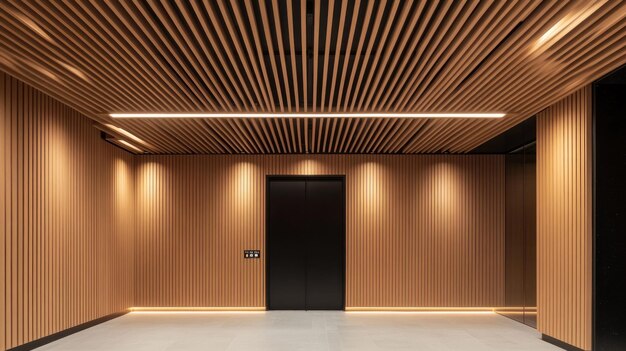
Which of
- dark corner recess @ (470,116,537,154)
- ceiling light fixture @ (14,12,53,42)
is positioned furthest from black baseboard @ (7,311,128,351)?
dark corner recess @ (470,116,537,154)

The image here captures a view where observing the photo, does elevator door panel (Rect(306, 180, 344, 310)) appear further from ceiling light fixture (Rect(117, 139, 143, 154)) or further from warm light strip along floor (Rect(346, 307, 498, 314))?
ceiling light fixture (Rect(117, 139, 143, 154))

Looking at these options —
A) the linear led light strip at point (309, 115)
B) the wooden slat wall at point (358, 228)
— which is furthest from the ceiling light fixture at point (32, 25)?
the wooden slat wall at point (358, 228)

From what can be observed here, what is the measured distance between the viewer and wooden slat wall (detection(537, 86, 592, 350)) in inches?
245

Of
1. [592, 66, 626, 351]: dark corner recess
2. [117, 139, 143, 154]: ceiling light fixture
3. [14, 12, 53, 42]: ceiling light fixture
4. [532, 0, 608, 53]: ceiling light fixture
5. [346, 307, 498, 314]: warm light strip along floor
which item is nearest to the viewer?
[532, 0, 608, 53]: ceiling light fixture

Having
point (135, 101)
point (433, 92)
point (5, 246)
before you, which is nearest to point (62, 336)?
point (5, 246)

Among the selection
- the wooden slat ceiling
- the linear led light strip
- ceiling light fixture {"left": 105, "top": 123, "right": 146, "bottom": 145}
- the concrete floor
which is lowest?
the concrete floor

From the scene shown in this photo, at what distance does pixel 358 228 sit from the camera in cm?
1076

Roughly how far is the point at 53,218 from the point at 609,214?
766cm

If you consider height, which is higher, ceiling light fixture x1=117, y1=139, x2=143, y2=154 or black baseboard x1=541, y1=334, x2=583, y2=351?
ceiling light fixture x1=117, y1=139, x2=143, y2=154

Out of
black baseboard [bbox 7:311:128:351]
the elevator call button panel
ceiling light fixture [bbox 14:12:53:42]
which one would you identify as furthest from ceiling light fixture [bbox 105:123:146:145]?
ceiling light fixture [bbox 14:12:53:42]

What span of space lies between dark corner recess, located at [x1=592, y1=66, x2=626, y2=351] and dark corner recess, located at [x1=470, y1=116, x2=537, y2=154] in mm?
1559

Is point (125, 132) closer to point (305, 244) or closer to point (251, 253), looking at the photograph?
point (251, 253)

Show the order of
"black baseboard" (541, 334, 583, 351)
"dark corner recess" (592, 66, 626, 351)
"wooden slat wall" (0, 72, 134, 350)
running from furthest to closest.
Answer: "black baseboard" (541, 334, 583, 351)
"wooden slat wall" (0, 72, 134, 350)
"dark corner recess" (592, 66, 626, 351)

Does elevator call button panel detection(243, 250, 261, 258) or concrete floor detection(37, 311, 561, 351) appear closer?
concrete floor detection(37, 311, 561, 351)
